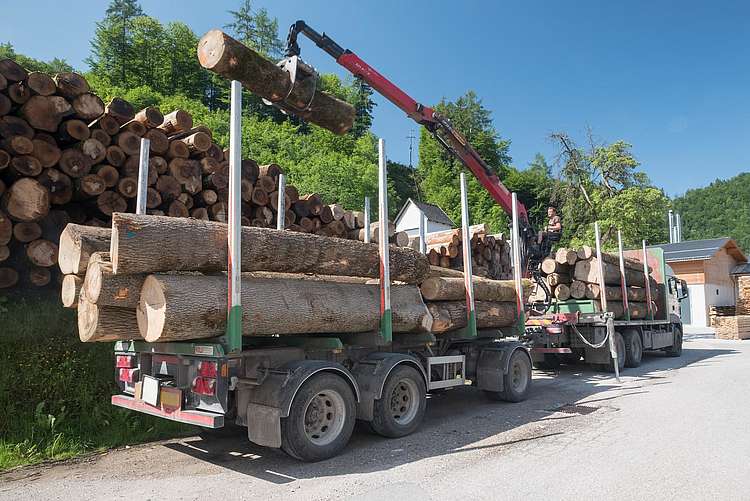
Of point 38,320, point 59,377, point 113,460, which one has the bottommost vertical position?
point 113,460

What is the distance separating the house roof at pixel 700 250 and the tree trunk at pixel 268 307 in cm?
2929

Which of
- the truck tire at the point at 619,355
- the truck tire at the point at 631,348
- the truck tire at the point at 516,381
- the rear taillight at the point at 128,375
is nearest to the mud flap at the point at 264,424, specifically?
the rear taillight at the point at 128,375

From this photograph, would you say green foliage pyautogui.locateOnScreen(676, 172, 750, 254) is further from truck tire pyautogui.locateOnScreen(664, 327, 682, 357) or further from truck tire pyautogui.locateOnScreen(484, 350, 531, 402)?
truck tire pyautogui.locateOnScreen(484, 350, 531, 402)

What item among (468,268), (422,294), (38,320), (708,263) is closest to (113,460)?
(38,320)

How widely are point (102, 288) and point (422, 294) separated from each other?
13.1ft

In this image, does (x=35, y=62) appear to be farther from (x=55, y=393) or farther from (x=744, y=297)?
(x=744, y=297)

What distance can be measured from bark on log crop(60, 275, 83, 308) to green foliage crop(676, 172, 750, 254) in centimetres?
8825

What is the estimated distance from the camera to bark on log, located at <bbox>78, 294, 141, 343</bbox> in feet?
16.1

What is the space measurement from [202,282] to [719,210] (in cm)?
9862

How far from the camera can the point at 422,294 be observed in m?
7.22

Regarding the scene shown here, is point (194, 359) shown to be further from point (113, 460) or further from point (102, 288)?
point (113, 460)

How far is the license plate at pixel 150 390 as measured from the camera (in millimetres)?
5168

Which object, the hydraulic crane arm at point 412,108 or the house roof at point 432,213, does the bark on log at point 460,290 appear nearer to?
the hydraulic crane arm at point 412,108

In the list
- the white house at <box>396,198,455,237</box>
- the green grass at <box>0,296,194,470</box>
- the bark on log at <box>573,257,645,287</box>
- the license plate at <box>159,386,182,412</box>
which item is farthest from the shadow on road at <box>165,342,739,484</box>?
the white house at <box>396,198,455,237</box>
